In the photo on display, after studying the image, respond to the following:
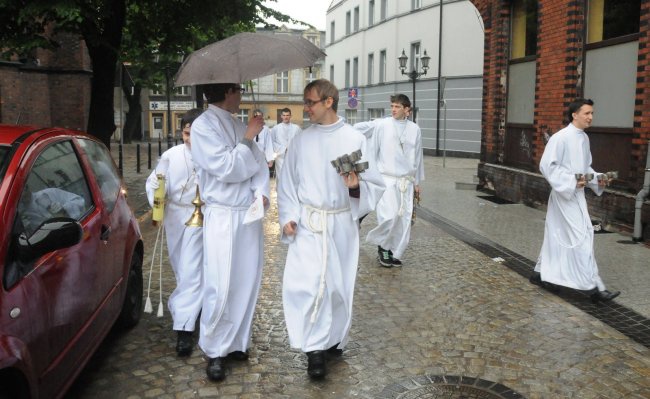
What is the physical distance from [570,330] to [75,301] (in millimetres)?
3908

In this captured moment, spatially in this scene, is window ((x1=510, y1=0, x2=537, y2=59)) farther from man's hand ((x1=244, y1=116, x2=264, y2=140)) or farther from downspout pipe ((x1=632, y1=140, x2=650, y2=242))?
man's hand ((x1=244, y1=116, x2=264, y2=140))

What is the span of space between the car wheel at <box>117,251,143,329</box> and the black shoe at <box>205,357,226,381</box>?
113cm

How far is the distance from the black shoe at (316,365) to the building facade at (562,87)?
21.2 ft

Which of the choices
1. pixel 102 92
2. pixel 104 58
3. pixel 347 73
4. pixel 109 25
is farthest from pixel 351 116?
pixel 109 25

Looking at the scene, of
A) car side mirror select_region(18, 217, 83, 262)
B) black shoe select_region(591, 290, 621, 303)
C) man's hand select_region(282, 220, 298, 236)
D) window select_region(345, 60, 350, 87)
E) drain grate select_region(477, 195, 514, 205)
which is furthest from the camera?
window select_region(345, 60, 350, 87)

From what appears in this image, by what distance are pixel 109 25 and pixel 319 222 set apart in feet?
29.9

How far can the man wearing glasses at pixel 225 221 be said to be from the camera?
13.7 feet

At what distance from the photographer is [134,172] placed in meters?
A: 19.8

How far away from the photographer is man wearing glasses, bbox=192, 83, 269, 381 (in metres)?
4.18

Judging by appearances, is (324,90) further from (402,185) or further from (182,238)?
(402,185)

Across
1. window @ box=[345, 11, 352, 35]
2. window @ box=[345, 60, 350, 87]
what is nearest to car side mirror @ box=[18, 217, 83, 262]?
window @ box=[345, 11, 352, 35]

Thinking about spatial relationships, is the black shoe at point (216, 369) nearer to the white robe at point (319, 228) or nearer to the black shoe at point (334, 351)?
the white robe at point (319, 228)

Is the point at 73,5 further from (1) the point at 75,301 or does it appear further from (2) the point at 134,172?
(2) the point at 134,172

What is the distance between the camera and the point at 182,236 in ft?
16.3
